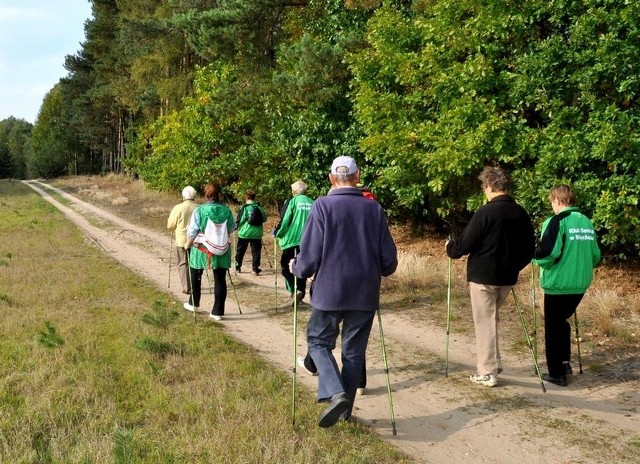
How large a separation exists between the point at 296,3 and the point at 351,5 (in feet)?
8.42

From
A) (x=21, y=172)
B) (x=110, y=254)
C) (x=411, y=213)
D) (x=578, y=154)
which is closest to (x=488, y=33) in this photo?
(x=578, y=154)

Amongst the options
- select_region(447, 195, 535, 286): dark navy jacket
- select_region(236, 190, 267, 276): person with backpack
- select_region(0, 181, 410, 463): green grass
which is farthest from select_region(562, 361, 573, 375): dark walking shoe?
select_region(236, 190, 267, 276): person with backpack

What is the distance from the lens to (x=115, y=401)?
4965mm

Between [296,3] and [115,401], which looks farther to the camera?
[296,3]

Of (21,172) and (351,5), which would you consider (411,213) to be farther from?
(21,172)

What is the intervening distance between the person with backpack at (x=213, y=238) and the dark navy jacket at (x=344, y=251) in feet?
13.0

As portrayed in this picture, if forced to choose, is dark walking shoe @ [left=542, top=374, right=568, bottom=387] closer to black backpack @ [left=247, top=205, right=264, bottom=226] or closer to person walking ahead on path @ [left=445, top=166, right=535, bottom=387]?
person walking ahead on path @ [left=445, top=166, right=535, bottom=387]

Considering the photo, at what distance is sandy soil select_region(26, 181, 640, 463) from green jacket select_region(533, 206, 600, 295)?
1052 mm

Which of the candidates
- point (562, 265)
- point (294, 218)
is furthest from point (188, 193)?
point (562, 265)

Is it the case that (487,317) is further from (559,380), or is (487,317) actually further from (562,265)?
(559,380)

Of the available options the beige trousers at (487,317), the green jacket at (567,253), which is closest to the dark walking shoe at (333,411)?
the beige trousers at (487,317)

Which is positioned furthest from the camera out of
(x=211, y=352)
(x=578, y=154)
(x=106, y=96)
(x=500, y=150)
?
(x=106, y=96)

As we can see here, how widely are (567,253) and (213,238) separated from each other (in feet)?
15.7

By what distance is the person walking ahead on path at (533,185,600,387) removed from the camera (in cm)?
558
